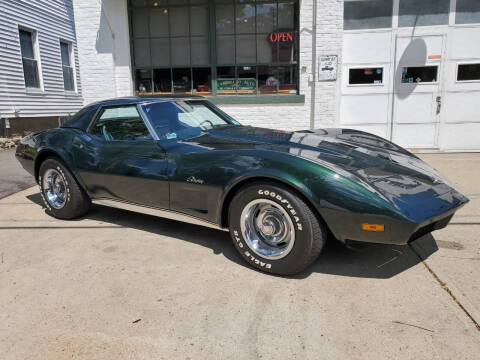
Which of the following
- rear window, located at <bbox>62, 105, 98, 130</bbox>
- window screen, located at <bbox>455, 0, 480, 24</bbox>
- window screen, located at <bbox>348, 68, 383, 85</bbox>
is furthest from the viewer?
window screen, located at <bbox>348, 68, 383, 85</bbox>

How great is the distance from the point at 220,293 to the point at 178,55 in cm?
706

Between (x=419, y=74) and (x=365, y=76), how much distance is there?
1072 millimetres

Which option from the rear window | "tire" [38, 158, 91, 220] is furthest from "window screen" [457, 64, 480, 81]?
"tire" [38, 158, 91, 220]

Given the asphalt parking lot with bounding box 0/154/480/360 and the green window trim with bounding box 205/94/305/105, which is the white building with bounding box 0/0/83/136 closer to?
the green window trim with bounding box 205/94/305/105

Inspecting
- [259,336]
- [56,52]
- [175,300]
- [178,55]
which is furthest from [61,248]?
[56,52]

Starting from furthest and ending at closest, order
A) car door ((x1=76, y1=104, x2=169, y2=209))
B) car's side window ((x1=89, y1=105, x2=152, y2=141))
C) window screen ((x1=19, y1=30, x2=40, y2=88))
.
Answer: window screen ((x1=19, y1=30, x2=40, y2=88)), car's side window ((x1=89, y1=105, x2=152, y2=141)), car door ((x1=76, y1=104, x2=169, y2=209))

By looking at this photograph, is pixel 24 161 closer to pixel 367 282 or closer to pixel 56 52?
pixel 367 282

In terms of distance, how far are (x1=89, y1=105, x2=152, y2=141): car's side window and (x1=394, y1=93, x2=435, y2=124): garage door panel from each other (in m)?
6.17

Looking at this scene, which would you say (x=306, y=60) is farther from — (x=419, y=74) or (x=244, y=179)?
(x=244, y=179)

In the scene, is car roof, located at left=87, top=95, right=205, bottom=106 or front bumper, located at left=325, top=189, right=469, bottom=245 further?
car roof, located at left=87, top=95, right=205, bottom=106

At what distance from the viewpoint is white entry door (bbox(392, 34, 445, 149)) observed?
771 cm

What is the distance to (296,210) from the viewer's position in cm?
255

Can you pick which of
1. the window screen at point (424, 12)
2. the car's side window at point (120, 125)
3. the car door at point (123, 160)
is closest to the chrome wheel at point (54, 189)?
the car door at point (123, 160)

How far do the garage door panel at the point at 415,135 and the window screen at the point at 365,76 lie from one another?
1.08m
